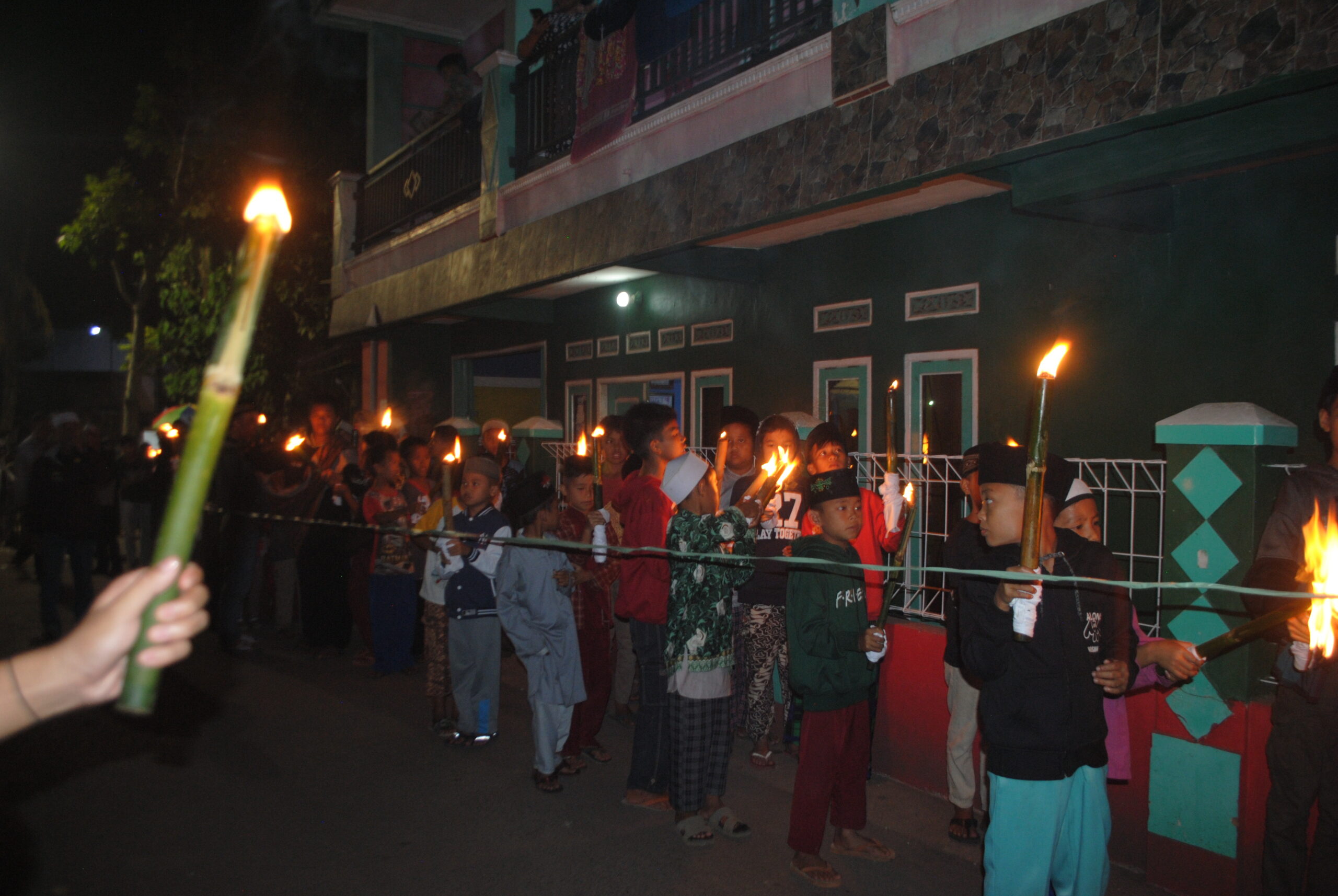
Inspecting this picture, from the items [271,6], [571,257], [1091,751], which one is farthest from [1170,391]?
[271,6]

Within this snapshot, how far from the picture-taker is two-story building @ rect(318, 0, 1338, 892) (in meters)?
4.62

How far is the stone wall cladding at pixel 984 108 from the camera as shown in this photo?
407 centimetres

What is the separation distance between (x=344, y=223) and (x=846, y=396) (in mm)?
11668

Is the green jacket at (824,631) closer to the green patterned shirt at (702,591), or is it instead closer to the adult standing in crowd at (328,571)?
the green patterned shirt at (702,591)

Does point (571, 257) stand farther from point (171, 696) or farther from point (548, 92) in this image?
point (171, 696)

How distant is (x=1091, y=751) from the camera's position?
10.9 feet

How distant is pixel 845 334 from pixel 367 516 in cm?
465

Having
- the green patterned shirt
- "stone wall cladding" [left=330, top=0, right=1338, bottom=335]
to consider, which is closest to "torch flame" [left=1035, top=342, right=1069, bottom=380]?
"stone wall cladding" [left=330, top=0, right=1338, bottom=335]

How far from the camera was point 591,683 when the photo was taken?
602cm

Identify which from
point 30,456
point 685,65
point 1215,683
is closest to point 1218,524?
point 1215,683

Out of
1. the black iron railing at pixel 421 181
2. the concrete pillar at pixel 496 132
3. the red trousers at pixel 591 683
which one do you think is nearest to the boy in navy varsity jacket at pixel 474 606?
the red trousers at pixel 591 683

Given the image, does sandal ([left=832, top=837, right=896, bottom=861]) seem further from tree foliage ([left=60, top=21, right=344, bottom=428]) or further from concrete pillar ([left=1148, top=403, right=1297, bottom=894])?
tree foliage ([left=60, top=21, right=344, bottom=428])

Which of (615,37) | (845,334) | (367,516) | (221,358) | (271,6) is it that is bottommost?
(367,516)

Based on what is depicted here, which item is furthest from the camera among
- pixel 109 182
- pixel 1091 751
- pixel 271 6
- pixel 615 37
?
pixel 109 182
